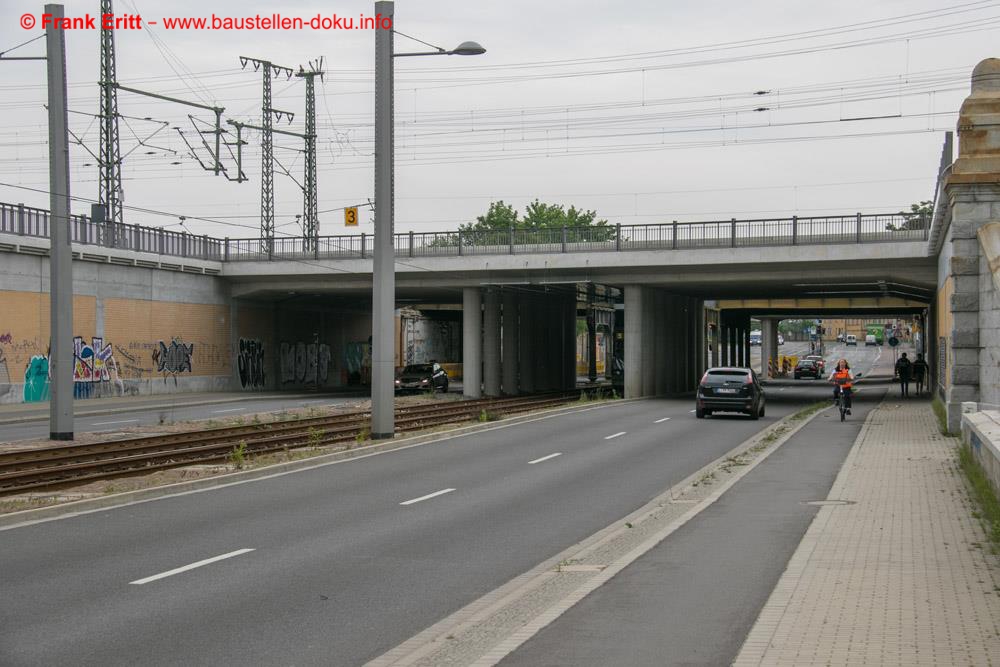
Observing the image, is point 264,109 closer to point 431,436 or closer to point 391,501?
point 431,436

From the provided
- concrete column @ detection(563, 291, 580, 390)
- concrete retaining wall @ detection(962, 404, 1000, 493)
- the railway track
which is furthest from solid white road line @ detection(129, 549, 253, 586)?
concrete column @ detection(563, 291, 580, 390)

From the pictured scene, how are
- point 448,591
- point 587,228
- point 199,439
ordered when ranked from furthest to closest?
1. point 587,228
2. point 199,439
3. point 448,591

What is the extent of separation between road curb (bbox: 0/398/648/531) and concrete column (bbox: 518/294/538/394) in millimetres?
27014

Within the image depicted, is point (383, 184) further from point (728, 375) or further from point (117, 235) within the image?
point (117, 235)

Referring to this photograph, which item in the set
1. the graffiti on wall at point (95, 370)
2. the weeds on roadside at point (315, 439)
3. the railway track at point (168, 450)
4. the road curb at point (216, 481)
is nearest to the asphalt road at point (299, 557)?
the road curb at point (216, 481)

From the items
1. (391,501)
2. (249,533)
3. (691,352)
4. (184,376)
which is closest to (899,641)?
(249,533)

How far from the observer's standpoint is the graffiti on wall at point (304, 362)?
57094 mm

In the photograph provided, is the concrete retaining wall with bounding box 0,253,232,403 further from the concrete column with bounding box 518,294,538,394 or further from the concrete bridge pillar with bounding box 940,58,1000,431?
the concrete bridge pillar with bounding box 940,58,1000,431

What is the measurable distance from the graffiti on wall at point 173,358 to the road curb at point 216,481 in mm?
22386

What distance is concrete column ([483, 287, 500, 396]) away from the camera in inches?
2000

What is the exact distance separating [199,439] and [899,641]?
62.2ft

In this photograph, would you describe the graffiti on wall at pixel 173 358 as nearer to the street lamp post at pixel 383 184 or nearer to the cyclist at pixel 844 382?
the street lamp post at pixel 383 184

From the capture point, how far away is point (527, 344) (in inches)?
2215

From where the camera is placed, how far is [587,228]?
45.8m
